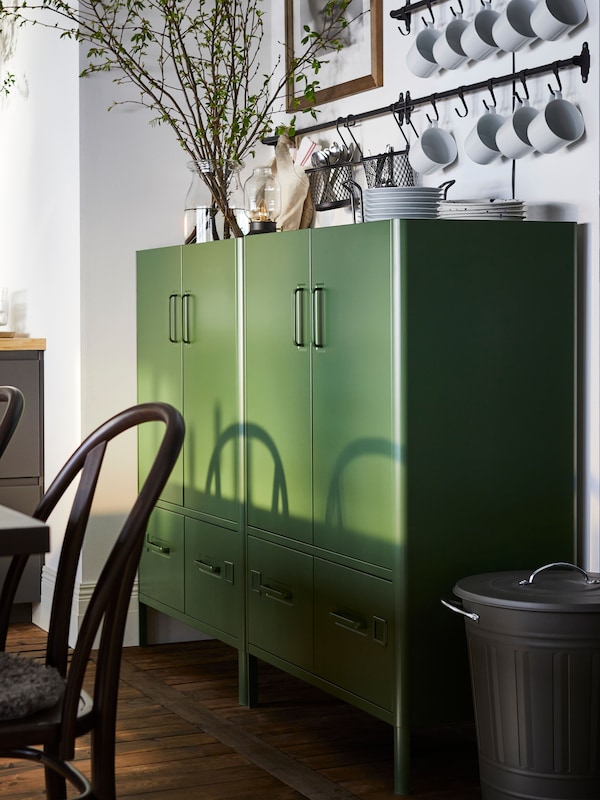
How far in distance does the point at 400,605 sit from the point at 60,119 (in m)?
2.37

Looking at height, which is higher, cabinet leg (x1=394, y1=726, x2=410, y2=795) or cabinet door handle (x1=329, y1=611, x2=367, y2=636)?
cabinet door handle (x1=329, y1=611, x2=367, y2=636)

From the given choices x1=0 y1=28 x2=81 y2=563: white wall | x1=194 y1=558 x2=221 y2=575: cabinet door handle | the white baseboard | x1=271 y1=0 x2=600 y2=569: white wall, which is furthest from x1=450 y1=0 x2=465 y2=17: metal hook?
the white baseboard

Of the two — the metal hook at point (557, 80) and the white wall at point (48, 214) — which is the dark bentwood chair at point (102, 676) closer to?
the metal hook at point (557, 80)

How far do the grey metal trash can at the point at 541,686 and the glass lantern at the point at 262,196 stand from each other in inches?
62.8

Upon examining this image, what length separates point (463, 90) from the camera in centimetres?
309

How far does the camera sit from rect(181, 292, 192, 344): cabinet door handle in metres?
3.63

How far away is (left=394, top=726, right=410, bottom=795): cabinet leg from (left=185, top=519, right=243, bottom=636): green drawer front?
0.82m

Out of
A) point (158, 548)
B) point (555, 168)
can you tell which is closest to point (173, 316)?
point (158, 548)

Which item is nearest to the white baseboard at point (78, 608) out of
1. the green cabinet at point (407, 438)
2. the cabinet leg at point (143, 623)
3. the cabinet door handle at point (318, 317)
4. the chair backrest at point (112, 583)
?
the cabinet leg at point (143, 623)

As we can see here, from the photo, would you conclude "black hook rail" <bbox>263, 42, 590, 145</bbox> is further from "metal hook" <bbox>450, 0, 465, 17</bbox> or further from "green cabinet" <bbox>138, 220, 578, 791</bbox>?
"green cabinet" <bbox>138, 220, 578, 791</bbox>

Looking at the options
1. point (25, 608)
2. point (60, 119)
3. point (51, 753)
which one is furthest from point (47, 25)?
point (51, 753)

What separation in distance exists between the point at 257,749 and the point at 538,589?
0.95 meters

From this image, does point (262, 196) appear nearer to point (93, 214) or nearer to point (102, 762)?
point (93, 214)

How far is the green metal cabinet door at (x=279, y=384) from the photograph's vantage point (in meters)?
2.99
